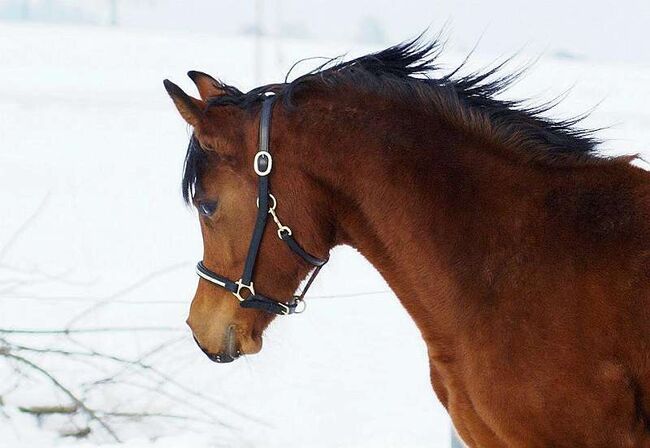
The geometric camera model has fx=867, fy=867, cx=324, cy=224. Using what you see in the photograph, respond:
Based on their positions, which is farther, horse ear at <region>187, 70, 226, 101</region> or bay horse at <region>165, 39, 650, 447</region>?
horse ear at <region>187, 70, 226, 101</region>

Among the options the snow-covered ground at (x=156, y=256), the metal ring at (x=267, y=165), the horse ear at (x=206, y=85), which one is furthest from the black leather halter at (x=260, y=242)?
the snow-covered ground at (x=156, y=256)

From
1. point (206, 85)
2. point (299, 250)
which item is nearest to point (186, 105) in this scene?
point (206, 85)

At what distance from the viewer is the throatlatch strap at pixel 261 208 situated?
2412mm

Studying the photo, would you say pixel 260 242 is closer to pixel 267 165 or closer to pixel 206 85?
pixel 267 165

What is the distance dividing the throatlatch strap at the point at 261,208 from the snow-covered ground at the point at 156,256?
1.75 metres

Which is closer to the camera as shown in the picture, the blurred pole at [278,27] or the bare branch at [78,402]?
the bare branch at [78,402]

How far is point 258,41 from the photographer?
975cm

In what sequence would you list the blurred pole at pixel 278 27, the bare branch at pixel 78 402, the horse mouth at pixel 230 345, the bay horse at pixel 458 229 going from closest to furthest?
the bay horse at pixel 458 229 → the horse mouth at pixel 230 345 → the bare branch at pixel 78 402 → the blurred pole at pixel 278 27

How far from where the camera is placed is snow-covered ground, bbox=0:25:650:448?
459 centimetres

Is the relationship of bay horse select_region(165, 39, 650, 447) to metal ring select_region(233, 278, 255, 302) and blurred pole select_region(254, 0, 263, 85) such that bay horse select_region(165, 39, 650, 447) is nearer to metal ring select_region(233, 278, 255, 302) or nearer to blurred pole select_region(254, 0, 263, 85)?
metal ring select_region(233, 278, 255, 302)

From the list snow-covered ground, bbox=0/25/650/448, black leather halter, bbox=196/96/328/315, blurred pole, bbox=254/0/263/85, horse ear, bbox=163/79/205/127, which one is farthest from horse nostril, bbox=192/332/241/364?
blurred pole, bbox=254/0/263/85

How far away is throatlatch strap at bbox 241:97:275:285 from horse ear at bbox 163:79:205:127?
19 cm

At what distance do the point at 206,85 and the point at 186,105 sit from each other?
224 millimetres

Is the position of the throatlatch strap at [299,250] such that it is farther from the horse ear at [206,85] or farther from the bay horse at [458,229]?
the horse ear at [206,85]
